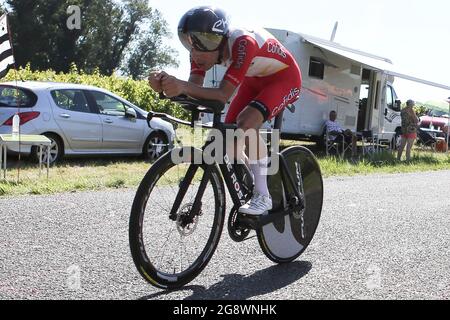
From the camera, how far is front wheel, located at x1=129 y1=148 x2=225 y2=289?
3502 millimetres

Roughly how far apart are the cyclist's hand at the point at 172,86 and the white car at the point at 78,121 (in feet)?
24.6

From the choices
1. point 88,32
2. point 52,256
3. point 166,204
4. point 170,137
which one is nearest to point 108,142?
point 170,137

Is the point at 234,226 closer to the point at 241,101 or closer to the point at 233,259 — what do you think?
the point at 233,259

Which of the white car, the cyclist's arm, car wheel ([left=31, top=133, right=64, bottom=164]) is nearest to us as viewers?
the cyclist's arm

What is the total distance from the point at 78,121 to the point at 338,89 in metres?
9.38

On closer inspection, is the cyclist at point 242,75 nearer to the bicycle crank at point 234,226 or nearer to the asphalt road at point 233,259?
the bicycle crank at point 234,226

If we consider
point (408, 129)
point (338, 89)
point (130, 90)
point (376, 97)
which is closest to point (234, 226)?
point (408, 129)

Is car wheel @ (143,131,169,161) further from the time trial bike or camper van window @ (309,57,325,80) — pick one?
the time trial bike

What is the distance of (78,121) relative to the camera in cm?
1192

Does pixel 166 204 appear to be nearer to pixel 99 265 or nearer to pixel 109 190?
pixel 99 265

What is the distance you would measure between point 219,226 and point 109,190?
464 cm

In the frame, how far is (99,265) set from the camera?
421 cm

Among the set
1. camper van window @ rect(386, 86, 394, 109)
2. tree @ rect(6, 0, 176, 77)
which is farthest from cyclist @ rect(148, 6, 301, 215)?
tree @ rect(6, 0, 176, 77)

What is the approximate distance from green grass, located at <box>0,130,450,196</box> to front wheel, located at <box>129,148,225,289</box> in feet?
0.45
